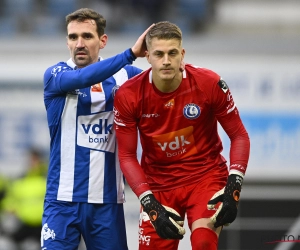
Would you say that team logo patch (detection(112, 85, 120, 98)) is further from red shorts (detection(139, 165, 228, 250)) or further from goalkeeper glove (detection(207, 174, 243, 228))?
goalkeeper glove (detection(207, 174, 243, 228))

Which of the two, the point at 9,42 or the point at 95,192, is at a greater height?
the point at 9,42

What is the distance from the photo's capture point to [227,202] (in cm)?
506

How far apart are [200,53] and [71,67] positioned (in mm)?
5897

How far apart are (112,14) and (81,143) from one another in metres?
7.96

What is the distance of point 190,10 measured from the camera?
13.5m

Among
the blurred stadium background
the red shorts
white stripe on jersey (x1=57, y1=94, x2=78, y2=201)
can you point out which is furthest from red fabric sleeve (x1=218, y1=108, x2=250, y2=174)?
the blurred stadium background

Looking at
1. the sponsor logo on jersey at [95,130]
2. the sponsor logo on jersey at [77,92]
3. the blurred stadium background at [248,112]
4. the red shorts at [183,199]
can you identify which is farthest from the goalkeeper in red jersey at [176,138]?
the blurred stadium background at [248,112]

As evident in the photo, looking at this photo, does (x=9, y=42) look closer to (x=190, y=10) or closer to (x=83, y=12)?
(x=190, y=10)

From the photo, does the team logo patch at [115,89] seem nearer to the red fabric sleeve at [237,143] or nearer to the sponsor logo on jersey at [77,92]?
the sponsor logo on jersey at [77,92]

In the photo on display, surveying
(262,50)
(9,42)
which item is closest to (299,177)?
(262,50)

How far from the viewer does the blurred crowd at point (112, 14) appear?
513 inches

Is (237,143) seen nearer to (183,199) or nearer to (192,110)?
(192,110)

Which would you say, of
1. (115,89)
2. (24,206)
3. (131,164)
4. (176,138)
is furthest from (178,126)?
(24,206)

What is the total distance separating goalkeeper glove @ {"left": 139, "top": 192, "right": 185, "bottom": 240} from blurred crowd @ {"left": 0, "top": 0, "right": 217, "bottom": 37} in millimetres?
7918
